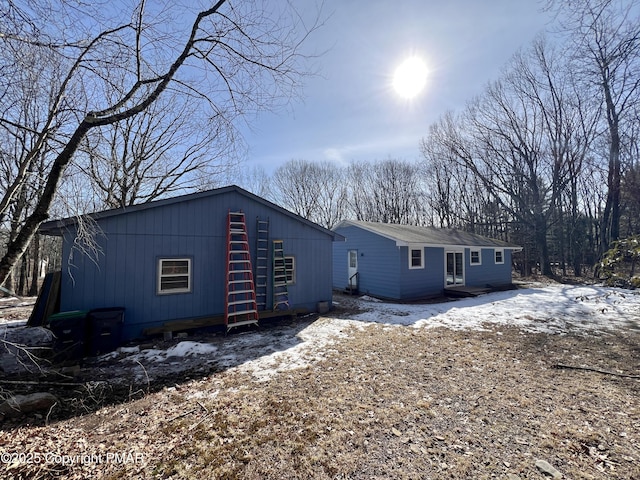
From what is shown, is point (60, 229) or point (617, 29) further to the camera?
point (60, 229)

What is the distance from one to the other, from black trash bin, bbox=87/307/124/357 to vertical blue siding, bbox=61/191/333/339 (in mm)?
603

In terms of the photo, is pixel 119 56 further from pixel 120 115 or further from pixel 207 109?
pixel 207 109

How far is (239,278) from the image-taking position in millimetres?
7805

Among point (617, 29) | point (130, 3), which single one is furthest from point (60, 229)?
point (617, 29)

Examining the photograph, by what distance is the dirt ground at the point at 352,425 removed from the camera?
2.47m

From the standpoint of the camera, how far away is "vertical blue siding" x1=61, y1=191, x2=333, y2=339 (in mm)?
5957

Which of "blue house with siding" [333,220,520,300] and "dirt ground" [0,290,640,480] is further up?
"blue house with siding" [333,220,520,300]

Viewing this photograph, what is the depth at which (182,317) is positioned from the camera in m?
6.86

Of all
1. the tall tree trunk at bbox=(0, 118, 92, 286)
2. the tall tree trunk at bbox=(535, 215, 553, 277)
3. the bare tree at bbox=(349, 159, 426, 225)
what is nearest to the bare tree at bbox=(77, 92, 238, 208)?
the tall tree trunk at bbox=(0, 118, 92, 286)

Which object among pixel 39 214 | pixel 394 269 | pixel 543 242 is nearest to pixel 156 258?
pixel 39 214

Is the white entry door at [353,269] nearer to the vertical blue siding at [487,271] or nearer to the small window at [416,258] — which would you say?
the small window at [416,258]

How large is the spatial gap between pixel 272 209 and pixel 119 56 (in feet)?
17.2

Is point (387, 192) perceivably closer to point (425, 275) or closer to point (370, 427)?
point (425, 275)

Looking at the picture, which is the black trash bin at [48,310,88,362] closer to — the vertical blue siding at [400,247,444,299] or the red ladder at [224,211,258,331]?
the red ladder at [224,211,258,331]
